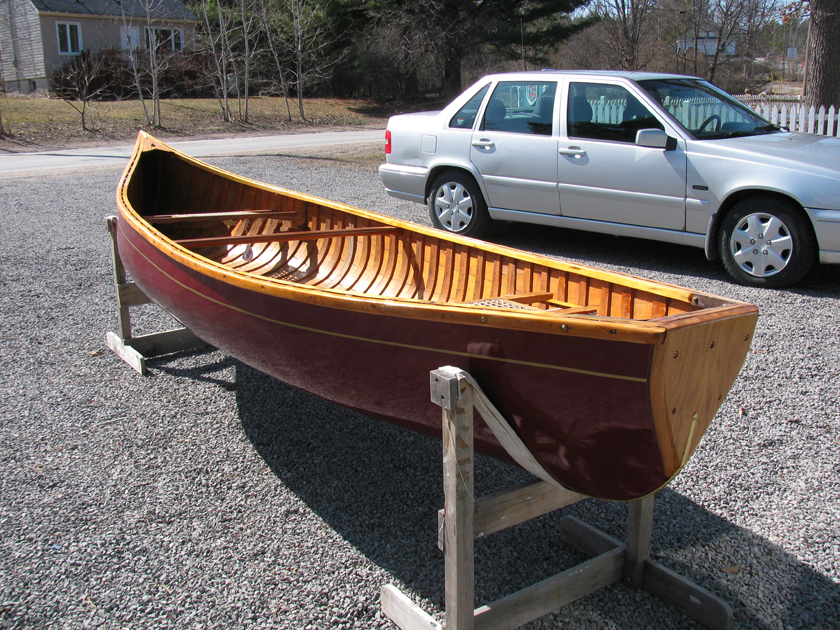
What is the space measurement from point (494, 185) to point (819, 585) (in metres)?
5.50

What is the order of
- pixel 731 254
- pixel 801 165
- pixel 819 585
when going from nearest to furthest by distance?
pixel 819 585 < pixel 801 165 < pixel 731 254

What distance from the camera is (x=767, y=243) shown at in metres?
6.04

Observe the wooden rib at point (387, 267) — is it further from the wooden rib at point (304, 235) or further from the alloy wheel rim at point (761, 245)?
the alloy wheel rim at point (761, 245)

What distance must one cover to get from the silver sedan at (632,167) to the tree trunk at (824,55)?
267 inches

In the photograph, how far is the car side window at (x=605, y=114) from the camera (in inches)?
262

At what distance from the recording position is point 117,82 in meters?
31.6

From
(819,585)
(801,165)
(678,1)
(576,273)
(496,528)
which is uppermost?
(678,1)

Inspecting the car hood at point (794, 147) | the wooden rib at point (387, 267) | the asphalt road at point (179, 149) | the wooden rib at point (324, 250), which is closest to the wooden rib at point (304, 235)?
the wooden rib at point (387, 267)

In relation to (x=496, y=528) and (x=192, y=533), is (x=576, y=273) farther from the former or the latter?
(x=192, y=533)

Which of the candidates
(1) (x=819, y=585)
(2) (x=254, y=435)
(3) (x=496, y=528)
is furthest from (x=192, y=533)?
(1) (x=819, y=585)

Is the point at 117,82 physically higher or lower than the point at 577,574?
higher

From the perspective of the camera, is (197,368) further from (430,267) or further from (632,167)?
(632,167)

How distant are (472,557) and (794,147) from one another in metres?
5.33

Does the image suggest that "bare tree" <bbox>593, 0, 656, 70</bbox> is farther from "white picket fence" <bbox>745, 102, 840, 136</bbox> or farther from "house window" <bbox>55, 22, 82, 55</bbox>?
"house window" <bbox>55, 22, 82, 55</bbox>
